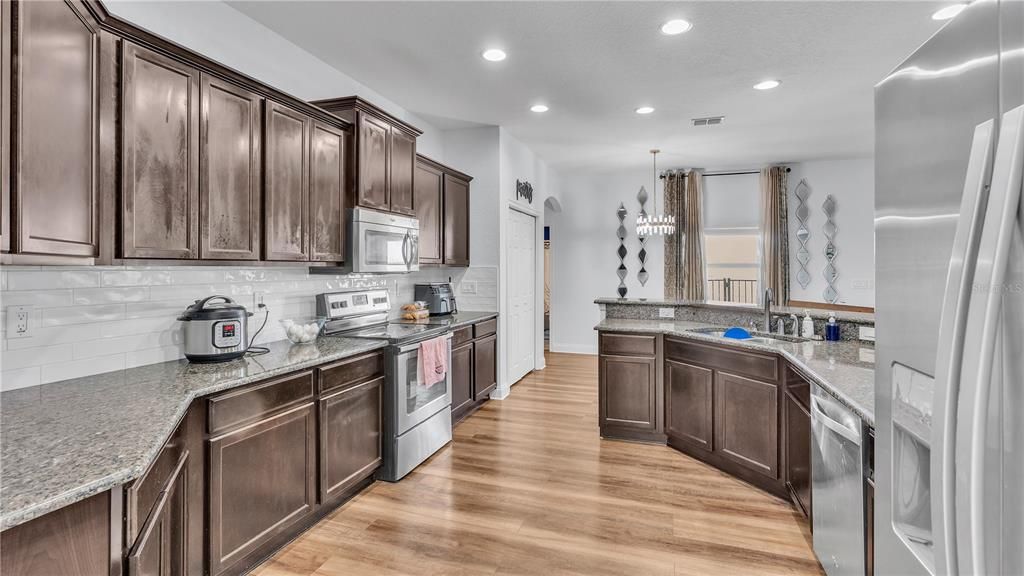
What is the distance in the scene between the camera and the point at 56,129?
1.63m

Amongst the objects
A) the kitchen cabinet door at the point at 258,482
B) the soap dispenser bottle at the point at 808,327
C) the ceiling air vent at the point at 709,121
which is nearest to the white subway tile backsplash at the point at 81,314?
the kitchen cabinet door at the point at 258,482

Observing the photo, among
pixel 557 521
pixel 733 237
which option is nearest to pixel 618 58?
pixel 557 521

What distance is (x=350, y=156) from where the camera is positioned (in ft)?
11.1

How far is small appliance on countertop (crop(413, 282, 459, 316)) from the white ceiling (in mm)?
1725

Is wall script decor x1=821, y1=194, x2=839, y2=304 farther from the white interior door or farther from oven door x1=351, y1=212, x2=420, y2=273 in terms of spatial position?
oven door x1=351, y1=212, x2=420, y2=273

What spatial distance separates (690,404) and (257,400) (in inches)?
113

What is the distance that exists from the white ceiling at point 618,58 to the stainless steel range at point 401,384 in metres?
1.79

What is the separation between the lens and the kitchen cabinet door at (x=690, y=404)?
137 inches

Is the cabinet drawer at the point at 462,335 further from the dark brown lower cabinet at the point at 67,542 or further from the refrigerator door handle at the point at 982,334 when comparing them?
the refrigerator door handle at the point at 982,334

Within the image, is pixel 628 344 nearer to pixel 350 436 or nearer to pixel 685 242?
pixel 350 436

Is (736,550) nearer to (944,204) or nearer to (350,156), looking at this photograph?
(944,204)

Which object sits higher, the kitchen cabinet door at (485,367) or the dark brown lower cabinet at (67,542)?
the dark brown lower cabinet at (67,542)

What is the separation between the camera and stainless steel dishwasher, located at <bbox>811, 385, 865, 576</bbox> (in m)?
1.78

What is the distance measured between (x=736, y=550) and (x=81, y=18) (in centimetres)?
353
